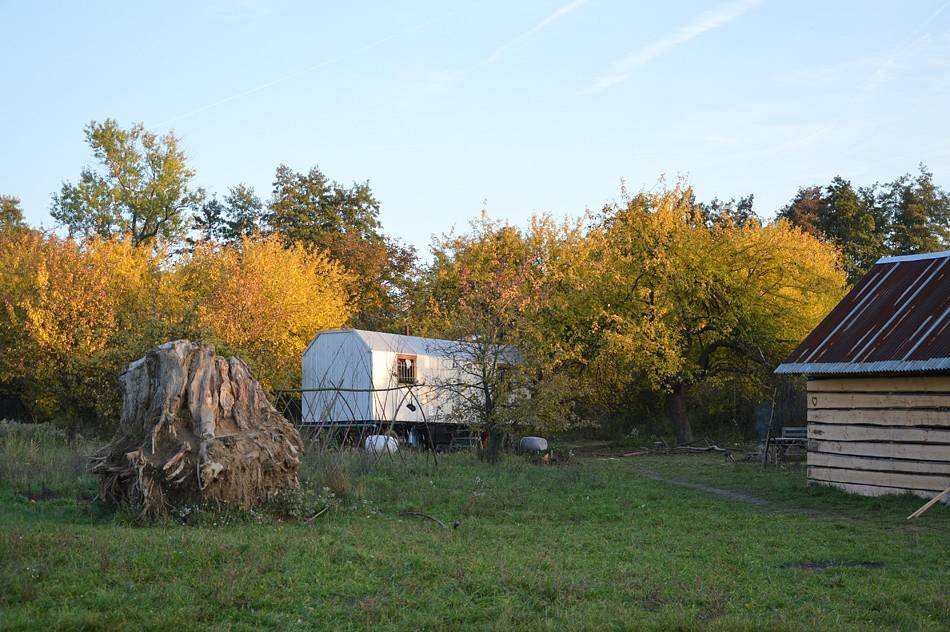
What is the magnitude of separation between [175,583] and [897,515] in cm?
1140

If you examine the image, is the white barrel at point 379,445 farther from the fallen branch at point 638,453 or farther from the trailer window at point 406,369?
the fallen branch at point 638,453

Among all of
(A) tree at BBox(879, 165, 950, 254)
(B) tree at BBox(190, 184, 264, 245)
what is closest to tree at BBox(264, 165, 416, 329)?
(B) tree at BBox(190, 184, 264, 245)

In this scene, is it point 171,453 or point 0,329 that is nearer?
point 171,453

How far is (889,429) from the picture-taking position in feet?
54.4

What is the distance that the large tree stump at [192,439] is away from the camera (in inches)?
490

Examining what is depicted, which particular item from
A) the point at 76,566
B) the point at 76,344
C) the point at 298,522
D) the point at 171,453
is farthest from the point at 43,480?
the point at 76,344

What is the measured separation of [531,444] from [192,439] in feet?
46.9

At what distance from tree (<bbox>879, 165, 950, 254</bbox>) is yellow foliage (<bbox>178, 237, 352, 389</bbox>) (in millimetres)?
31421

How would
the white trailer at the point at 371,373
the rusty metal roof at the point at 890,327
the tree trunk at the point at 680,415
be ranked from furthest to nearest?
the tree trunk at the point at 680,415, the white trailer at the point at 371,373, the rusty metal roof at the point at 890,327

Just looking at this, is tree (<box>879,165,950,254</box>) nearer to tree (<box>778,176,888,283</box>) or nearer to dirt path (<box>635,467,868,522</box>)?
tree (<box>778,176,888,283</box>)

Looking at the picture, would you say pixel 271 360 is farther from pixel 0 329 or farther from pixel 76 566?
pixel 76 566

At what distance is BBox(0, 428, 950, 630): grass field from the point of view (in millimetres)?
7996

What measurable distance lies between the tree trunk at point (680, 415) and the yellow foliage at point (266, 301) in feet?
45.3

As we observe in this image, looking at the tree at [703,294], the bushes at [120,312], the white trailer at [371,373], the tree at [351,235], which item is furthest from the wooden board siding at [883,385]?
the tree at [351,235]
